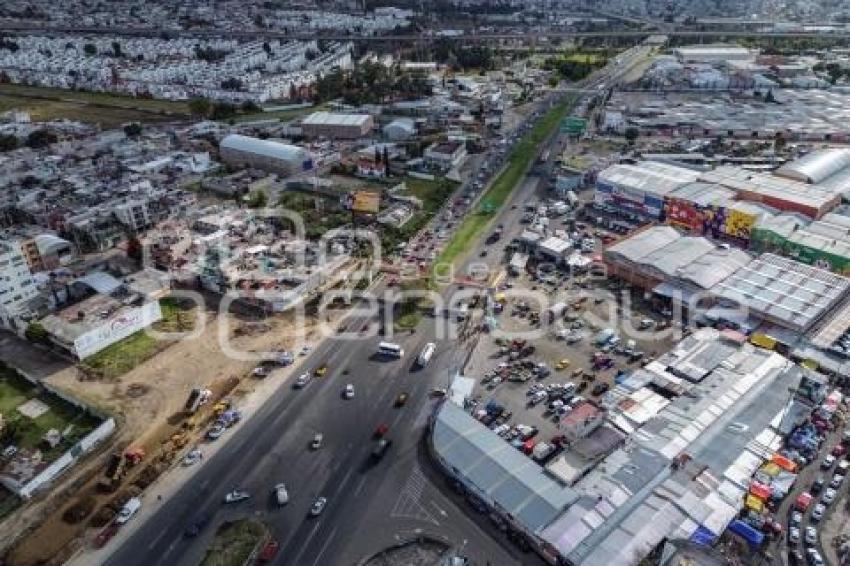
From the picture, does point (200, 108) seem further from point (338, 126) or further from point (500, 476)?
point (500, 476)

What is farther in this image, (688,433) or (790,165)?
(790,165)

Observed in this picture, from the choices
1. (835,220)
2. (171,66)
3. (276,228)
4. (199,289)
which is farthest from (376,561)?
(171,66)

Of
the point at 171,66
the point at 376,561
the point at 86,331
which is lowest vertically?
the point at 376,561

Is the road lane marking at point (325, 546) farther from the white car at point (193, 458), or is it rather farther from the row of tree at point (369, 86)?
the row of tree at point (369, 86)

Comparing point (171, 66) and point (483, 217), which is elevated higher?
point (171, 66)

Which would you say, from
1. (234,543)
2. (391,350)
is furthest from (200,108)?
(234,543)

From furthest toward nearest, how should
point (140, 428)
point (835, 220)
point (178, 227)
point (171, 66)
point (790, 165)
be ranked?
1. point (171, 66)
2. point (790, 165)
3. point (178, 227)
4. point (835, 220)
5. point (140, 428)

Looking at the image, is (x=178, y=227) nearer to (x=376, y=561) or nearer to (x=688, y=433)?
(x=376, y=561)

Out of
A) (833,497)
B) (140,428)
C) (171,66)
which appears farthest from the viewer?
(171,66)

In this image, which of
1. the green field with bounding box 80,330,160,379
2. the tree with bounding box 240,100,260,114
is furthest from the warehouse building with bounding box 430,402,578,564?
the tree with bounding box 240,100,260,114
